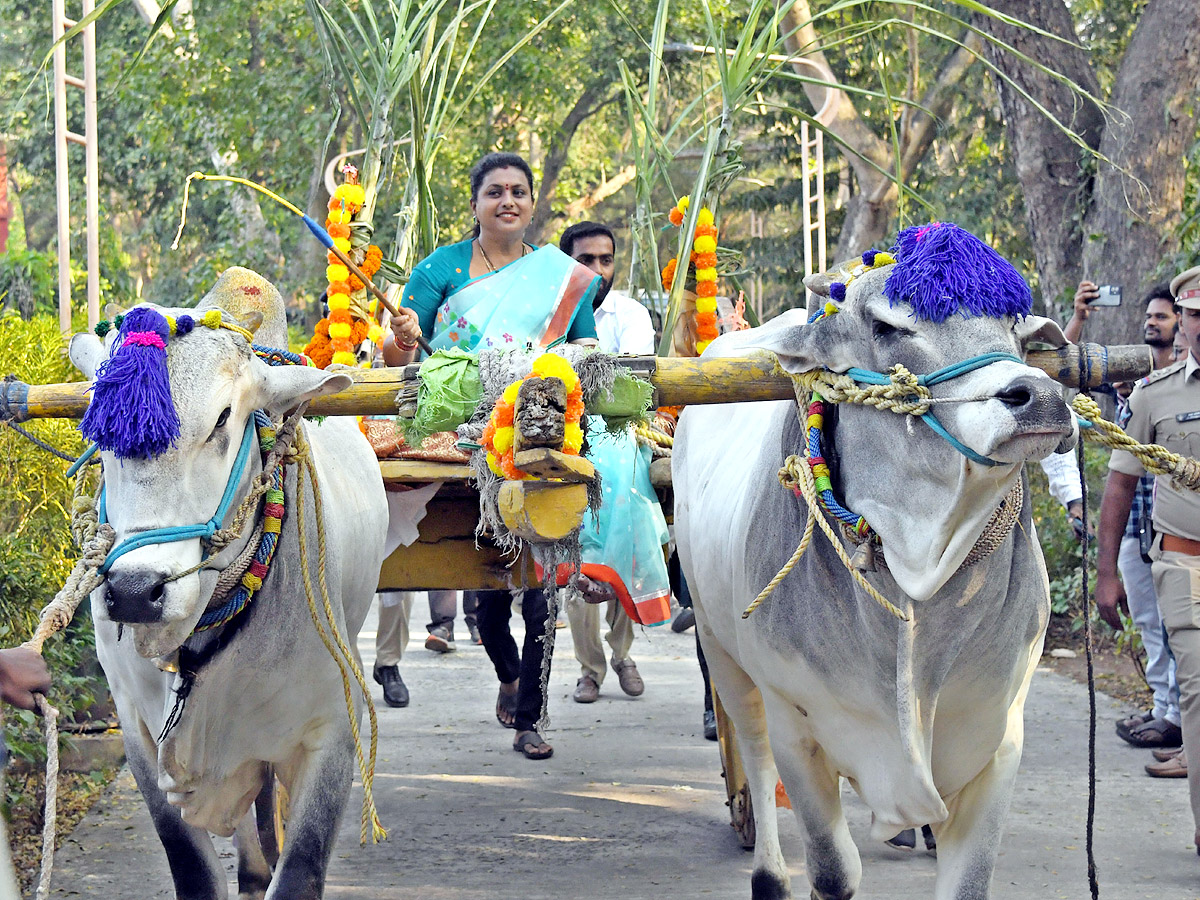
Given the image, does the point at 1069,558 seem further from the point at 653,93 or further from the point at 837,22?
Answer: the point at 837,22

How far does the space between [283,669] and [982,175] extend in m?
13.7

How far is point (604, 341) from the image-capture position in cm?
592

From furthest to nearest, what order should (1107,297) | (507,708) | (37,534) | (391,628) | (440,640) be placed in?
(440,640) → (391,628) → (507,708) → (1107,297) → (37,534)

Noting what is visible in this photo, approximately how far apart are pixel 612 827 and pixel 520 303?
1966 mm

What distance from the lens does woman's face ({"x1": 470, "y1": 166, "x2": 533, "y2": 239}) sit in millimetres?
4828

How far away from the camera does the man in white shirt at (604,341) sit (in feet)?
19.2

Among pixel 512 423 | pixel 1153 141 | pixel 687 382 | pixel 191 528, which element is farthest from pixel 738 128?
pixel 191 528

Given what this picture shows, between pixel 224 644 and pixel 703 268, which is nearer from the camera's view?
pixel 224 644

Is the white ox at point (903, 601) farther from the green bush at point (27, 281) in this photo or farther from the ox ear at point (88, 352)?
the green bush at point (27, 281)

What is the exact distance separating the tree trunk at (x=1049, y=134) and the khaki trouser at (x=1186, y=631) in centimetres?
462

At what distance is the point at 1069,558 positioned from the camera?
8.45m

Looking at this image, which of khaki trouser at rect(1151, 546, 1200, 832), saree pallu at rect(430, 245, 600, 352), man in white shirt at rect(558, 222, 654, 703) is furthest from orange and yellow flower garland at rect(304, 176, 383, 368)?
khaki trouser at rect(1151, 546, 1200, 832)

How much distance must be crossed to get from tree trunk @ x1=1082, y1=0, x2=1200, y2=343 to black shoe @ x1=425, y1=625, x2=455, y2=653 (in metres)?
4.57

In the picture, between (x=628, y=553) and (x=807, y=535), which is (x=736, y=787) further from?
(x=807, y=535)
